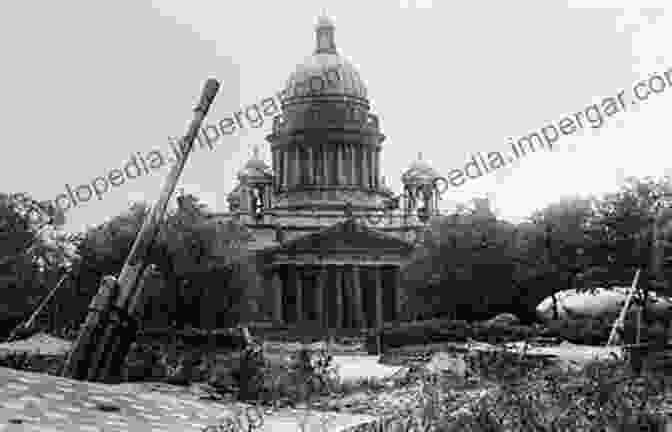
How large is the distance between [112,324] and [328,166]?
61436 millimetres

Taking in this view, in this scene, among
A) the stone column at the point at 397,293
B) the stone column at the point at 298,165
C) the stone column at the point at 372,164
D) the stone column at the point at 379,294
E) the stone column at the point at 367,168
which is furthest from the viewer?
the stone column at the point at 372,164

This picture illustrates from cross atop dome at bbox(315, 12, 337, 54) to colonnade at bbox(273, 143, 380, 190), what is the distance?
10.0m

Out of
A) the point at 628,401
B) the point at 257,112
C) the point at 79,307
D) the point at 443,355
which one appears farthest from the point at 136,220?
the point at 628,401

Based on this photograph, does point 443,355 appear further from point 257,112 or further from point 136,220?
point 136,220

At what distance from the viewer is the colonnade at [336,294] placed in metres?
64.2

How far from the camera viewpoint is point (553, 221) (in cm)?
4447

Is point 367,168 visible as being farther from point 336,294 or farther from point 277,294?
point 277,294

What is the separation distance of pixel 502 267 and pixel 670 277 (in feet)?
57.2

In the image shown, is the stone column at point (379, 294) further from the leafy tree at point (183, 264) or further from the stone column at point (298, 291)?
the leafy tree at point (183, 264)

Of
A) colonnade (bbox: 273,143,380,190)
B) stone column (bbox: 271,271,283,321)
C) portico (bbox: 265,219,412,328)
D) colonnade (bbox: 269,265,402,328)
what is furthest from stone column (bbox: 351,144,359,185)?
stone column (bbox: 271,271,283,321)

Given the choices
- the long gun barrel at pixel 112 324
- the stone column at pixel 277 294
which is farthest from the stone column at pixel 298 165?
the long gun barrel at pixel 112 324

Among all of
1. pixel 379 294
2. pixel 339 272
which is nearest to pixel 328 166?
pixel 339 272

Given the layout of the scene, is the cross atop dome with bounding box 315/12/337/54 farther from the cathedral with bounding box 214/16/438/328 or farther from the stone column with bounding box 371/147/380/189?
the stone column with bounding box 371/147/380/189

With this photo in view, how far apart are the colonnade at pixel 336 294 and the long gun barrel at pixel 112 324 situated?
49.8m
